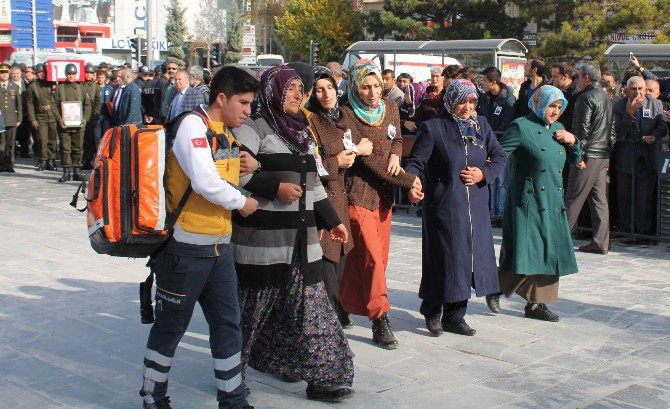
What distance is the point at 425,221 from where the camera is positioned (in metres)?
6.85

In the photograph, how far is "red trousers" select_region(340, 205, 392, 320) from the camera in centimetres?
644

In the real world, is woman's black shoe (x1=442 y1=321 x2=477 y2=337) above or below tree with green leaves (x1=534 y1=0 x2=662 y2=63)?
below

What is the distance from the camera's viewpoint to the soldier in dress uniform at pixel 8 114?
58.6 feet

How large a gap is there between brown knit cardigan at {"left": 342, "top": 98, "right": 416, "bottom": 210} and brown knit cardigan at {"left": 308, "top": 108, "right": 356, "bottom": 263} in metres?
0.14

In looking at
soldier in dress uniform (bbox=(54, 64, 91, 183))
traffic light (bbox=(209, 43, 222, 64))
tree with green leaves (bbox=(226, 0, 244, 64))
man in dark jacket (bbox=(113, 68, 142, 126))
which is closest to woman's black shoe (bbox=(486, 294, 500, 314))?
man in dark jacket (bbox=(113, 68, 142, 126))

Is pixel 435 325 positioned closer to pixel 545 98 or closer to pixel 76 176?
pixel 545 98

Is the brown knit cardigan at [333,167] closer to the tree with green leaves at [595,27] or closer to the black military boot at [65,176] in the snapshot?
the black military boot at [65,176]

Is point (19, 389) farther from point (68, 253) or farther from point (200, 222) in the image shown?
point (68, 253)

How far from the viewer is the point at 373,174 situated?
653cm

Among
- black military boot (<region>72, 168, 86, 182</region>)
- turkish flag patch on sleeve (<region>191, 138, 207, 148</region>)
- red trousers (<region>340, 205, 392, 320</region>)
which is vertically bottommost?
black military boot (<region>72, 168, 86, 182</region>)

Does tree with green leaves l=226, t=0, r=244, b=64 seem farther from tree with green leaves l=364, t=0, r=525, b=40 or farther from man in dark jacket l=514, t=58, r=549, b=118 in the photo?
man in dark jacket l=514, t=58, r=549, b=118

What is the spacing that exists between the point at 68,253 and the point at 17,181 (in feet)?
24.0

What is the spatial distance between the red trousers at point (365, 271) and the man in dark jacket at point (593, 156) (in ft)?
14.3

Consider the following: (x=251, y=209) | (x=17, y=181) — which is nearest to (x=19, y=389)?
(x=251, y=209)
